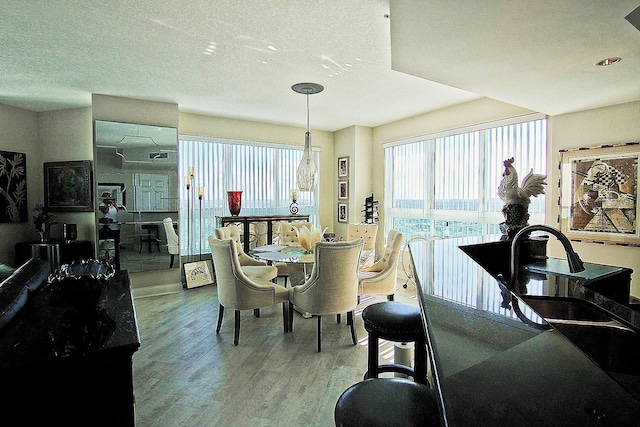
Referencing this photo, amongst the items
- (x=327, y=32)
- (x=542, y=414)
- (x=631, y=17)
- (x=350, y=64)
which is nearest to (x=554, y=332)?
(x=542, y=414)

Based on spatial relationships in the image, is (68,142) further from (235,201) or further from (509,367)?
(509,367)

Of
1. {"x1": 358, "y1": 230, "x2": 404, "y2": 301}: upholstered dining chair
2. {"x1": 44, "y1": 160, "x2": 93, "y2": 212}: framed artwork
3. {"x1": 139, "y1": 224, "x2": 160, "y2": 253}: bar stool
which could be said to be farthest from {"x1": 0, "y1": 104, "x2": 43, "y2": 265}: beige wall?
{"x1": 358, "y1": 230, "x2": 404, "y2": 301}: upholstered dining chair

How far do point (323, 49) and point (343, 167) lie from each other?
374cm

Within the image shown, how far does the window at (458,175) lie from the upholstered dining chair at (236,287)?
9.92ft

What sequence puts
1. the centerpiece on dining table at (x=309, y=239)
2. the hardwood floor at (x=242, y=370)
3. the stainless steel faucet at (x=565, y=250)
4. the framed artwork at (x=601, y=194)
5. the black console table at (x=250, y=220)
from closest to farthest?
the stainless steel faucet at (x=565, y=250) < the hardwood floor at (x=242, y=370) < the framed artwork at (x=601, y=194) < the centerpiece on dining table at (x=309, y=239) < the black console table at (x=250, y=220)

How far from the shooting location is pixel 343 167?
22.2 ft

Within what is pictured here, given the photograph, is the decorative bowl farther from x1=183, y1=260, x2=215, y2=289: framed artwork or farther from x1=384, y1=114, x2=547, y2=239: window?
x1=384, y1=114, x2=547, y2=239: window

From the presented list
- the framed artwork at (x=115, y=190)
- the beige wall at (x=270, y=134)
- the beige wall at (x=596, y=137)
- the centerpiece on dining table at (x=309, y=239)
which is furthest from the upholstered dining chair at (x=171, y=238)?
the beige wall at (x=596, y=137)

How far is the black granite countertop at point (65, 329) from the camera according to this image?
1.22m

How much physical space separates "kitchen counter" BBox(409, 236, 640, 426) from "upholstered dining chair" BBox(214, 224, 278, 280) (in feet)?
8.78

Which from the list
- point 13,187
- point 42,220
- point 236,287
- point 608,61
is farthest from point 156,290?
point 608,61

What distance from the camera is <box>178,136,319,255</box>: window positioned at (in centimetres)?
557

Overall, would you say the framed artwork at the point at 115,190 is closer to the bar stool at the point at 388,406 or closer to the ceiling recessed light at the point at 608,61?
the bar stool at the point at 388,406

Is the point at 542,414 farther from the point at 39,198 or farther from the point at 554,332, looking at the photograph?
the point at 39,198
